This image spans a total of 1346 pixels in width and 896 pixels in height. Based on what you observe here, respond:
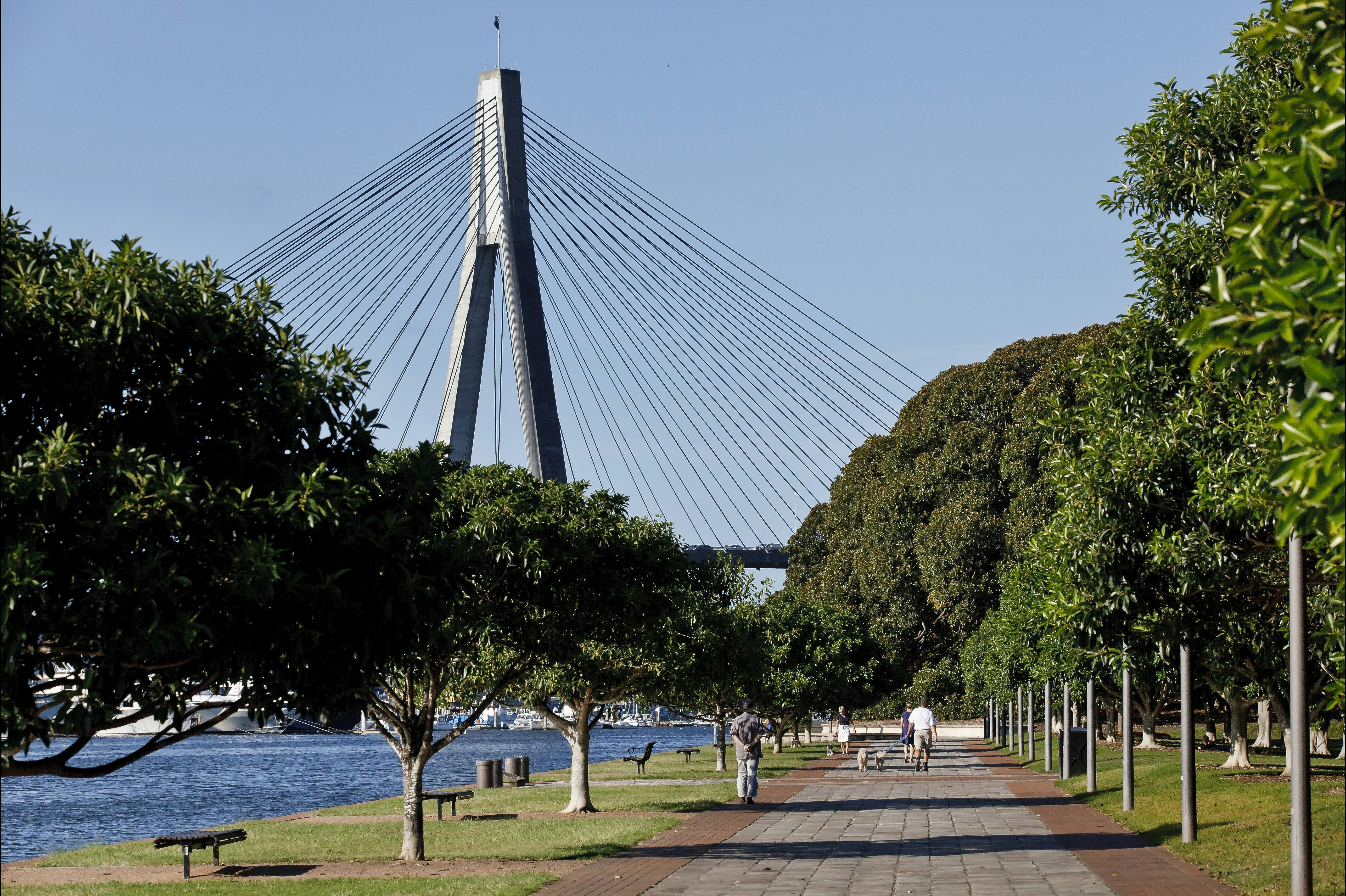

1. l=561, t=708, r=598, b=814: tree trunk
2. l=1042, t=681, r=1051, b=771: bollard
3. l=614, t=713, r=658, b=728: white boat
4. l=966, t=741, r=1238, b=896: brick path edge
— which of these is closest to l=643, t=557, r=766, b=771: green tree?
l=561, t=708, r=598, b=814: tree trunk

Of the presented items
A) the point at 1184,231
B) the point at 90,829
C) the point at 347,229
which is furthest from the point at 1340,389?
the point at 90,829

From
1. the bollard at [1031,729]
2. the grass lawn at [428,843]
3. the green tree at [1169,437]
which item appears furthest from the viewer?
the bollard at [1031,729]

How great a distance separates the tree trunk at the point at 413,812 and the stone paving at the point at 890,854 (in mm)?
3410

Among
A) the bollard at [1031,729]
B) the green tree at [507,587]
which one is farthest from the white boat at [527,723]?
the green tree at [507,587]

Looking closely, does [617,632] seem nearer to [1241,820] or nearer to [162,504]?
[1241,820]

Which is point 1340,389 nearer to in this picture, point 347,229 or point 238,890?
point 238,890

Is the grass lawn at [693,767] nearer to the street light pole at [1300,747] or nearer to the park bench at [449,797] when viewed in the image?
the park bench at [449,797]

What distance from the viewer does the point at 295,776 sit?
57.2 meters

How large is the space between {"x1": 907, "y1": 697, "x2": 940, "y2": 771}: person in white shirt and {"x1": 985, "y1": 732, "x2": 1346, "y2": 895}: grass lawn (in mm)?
8255

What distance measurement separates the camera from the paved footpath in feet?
42.2

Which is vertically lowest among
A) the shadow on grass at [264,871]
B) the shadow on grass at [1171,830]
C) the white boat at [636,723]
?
the white boat at [636,723]

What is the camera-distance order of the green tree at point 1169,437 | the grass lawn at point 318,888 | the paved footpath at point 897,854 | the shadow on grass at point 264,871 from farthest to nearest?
the shadow on grass at point 264,871 → the grass lawn at point 318,888 → the paved footpath at point 897,854 → the green tree at point 1169,437

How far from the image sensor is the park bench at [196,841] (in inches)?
605

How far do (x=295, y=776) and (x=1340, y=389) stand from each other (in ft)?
190
